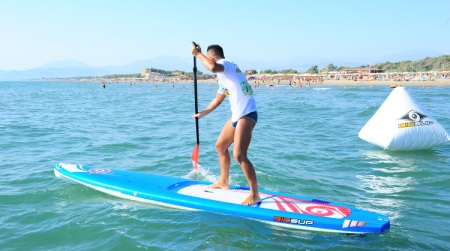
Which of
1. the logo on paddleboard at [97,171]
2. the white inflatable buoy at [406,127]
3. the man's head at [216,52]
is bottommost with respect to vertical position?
the logo on paddleboard at [97,171]

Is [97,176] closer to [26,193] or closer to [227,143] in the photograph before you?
[26,193]

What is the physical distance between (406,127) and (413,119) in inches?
11.3

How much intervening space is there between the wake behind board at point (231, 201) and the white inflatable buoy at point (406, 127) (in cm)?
491

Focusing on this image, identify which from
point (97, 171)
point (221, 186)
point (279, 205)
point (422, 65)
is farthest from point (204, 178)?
point (422, 65)

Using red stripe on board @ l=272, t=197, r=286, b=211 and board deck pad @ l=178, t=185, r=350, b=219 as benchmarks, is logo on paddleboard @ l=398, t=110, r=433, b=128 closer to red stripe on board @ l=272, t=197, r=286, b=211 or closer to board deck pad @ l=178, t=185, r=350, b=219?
board deck pad @ l=178, t=185, r=350, b=219

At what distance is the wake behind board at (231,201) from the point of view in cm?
495

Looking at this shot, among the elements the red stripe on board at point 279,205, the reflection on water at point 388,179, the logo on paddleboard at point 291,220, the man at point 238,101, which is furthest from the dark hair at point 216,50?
the reflection on water at point 388,179

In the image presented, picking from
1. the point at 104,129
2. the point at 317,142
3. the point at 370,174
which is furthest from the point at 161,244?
the point at 104,129

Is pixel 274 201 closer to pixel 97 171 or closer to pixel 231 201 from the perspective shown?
pixel 231 201

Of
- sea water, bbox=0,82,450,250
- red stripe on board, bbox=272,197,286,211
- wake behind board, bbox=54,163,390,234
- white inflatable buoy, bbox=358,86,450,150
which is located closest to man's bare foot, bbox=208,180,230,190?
wake behind board, bbox=54,163,390,234

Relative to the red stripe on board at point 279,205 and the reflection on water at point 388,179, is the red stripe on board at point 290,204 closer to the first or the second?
the red stripe on board at point 279,205

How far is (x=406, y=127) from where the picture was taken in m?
9.46

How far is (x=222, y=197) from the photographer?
575cm

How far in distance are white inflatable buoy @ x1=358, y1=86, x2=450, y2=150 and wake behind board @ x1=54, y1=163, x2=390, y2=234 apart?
491cm
